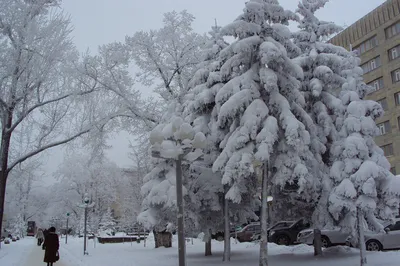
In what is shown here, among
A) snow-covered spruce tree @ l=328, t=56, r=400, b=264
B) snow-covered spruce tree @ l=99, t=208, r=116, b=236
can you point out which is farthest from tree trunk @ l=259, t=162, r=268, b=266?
snow-covered spruce tree @ l=99, t=208, r=116, b=236

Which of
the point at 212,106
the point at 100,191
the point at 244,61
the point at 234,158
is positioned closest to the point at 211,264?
the point at 234,158

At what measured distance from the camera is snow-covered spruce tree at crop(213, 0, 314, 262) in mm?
12969

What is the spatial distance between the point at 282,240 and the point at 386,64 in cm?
3033

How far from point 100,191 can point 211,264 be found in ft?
154

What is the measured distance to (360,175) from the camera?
1373 cm

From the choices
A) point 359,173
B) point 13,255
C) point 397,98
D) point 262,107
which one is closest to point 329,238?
point 359,173

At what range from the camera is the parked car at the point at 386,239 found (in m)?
17.6

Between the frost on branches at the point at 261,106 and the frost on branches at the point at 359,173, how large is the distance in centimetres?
153

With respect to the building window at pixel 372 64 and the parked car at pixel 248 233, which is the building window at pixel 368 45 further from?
the parked car at pixel 248 233

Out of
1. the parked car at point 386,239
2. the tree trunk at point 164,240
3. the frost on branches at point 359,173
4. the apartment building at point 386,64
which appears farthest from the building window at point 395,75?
the frost on branches at point 359,173

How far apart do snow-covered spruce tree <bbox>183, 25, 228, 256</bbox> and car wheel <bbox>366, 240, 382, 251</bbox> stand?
266 inches

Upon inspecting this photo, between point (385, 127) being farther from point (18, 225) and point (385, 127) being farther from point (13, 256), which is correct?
point (18, 225)

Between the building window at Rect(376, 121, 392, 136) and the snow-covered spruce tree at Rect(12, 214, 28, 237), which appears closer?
the building window at Rect(376, 121, 392, 136)

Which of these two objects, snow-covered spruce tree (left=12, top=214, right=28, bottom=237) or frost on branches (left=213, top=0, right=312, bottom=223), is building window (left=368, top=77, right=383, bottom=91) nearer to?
frost on branches (left=213, top=0, right=312, bottom=223)
